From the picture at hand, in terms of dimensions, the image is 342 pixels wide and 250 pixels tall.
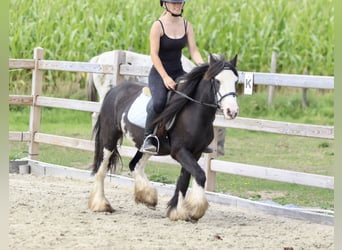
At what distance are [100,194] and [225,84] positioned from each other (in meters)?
1.79

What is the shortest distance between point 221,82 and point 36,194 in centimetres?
259

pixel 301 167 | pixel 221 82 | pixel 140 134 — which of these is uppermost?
pixel 221 82

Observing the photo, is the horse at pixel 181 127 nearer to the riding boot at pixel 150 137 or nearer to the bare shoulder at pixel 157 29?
the riding boot at pixel 150 137

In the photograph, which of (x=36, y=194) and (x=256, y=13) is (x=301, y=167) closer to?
(x=36, y=194)

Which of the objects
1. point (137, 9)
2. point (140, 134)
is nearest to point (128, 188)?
point (140, 134)

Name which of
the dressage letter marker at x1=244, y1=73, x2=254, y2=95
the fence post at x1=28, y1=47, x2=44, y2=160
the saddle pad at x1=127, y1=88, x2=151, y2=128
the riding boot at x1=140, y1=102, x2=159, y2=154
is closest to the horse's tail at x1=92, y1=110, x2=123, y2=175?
the saddle pad at x1=127, y1=88, x2=151, y2=128

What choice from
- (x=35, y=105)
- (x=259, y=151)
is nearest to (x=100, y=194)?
A: (x=35, y=105)

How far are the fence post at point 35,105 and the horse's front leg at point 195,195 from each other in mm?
4284

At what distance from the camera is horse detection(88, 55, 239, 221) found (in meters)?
6.07

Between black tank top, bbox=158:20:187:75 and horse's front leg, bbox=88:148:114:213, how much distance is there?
3.63 ft

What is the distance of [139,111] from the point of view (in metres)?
6.78

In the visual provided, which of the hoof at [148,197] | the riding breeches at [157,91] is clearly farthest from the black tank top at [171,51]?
the hoof at [148,197]

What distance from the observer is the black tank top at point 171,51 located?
6.43 metres

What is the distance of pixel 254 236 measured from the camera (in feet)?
19.5
